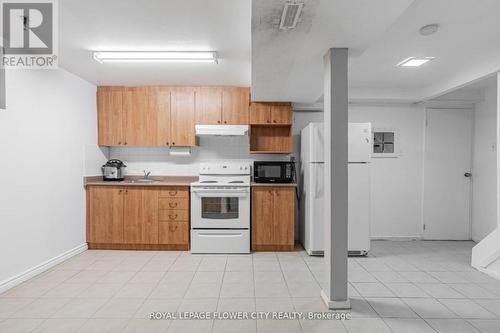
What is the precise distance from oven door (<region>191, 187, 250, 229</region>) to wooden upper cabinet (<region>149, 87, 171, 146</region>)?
1.01 m

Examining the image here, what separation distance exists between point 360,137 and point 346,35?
6.53ft

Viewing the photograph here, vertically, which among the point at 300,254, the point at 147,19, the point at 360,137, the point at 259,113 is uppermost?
the point at 147,19

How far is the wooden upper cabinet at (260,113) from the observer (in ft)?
15.2

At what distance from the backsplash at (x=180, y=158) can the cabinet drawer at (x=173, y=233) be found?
952 mm

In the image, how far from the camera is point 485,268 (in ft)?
11.7

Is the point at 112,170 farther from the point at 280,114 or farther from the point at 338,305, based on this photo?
the point at 338,305

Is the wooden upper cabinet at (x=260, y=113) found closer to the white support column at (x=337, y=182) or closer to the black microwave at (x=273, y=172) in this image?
the black microwave at (x=273, y=172)

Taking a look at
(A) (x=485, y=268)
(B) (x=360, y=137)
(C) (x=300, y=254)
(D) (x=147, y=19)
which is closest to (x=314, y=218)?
(C) (x=300, y=254)

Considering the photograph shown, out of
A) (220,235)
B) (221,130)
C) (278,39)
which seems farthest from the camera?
(221,130)

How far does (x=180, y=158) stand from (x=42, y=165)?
6.48 feet

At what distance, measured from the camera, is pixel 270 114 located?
4.65 m

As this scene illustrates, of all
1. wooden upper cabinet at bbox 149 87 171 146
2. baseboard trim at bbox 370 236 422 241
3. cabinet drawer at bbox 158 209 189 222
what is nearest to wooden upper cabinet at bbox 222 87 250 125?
wooden upper cabinet at bbox 149 87 171 146

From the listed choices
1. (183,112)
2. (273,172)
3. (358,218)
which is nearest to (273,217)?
(273,172)

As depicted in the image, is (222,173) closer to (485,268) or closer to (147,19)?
(147,19)
